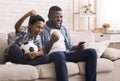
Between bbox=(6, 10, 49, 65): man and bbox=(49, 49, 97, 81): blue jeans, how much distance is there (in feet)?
0.40

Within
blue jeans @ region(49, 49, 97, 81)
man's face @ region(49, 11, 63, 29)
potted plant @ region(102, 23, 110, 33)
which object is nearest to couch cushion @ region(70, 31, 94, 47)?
man's face @ region(49, 11, 63, 29)

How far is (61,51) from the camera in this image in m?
2.94

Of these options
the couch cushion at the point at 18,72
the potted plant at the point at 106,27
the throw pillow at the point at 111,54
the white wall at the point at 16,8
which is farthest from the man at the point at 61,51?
the potted plant at the point at 106,27

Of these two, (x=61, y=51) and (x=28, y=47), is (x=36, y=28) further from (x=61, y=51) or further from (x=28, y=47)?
(x=61, y=51)

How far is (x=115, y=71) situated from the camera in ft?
10.6

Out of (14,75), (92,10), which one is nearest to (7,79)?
(14,75)

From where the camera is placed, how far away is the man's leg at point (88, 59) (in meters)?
2.83

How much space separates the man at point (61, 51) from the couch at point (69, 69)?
0.23 ft

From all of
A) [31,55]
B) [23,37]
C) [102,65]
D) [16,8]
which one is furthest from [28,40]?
[16,8]

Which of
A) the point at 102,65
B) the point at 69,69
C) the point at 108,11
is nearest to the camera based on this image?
the point at 69,69

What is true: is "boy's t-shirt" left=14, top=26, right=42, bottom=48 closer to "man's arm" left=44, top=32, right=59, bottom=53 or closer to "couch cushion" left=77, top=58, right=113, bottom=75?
"man's arm" left=44, top=32, right=59, bottom=53

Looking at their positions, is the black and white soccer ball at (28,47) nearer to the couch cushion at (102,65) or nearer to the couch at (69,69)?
the couch at (69,69)

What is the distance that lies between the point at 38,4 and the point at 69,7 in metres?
0.61

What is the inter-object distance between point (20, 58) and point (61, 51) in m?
0.48
